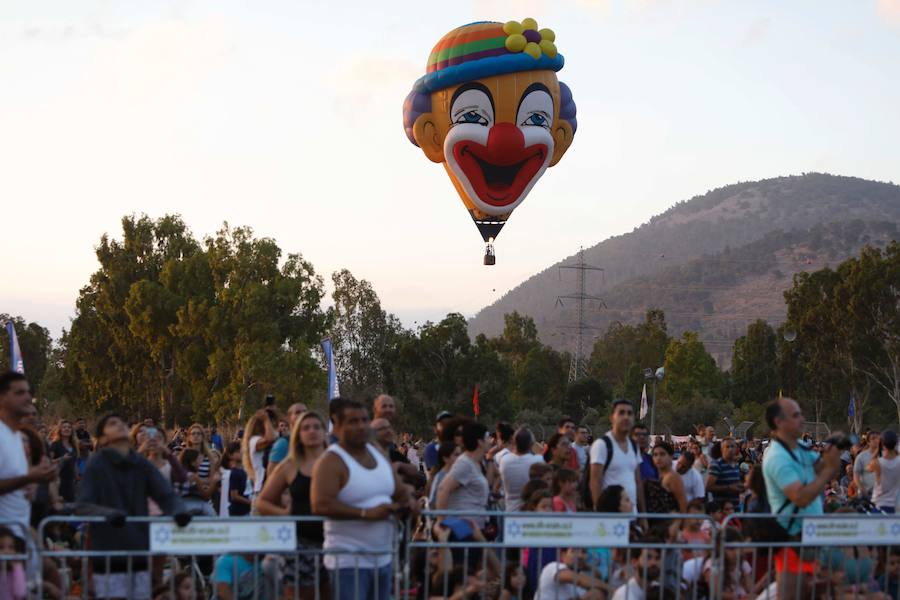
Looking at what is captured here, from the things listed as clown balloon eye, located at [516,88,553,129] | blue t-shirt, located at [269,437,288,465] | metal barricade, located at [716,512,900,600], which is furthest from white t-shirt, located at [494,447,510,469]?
clown balloon eye, located at [516,88,553,129]

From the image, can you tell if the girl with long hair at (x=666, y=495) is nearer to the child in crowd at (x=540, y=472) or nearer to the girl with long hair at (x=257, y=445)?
the child in crowd at (x=540, y=472)

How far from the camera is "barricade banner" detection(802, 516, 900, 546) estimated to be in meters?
8.30

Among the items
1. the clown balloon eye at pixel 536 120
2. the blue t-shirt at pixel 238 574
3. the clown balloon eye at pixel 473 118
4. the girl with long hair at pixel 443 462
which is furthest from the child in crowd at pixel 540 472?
the clown balloon eye at pixel 536 120

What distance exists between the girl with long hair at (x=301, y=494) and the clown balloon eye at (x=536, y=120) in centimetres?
2323

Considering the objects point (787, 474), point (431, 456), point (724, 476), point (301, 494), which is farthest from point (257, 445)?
point (724, 476)

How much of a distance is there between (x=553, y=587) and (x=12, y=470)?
3.47 metres

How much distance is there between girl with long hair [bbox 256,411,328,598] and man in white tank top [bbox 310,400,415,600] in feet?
0.53

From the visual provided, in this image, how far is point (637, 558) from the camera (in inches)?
339

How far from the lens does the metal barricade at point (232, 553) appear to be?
740 centimetres

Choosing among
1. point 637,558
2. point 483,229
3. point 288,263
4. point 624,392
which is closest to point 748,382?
point 624,392

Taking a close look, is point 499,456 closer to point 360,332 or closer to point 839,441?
point 839,441

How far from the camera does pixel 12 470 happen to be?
306 inches

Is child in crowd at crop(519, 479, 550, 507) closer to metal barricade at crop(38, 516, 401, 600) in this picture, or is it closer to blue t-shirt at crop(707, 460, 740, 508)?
metal barricade at crop(38, 516, 401, 600)

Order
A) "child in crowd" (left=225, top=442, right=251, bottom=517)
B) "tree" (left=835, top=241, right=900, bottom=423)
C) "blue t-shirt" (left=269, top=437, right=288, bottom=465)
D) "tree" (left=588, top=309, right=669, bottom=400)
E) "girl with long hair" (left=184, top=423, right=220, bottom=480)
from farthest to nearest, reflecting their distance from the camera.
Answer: "tree" (left=588, top=309, right=669, bottom=400) < "tree" (left=835, top=241, right=900, bottom=423) < "girl with long hair" (left=184, top=423, right=220, bottom=480) < "child in crowd" (left=225, top=442, right=251, bottom=517) < "blue t-shirt" (left=269, top=437, right=288, bottom=465)
